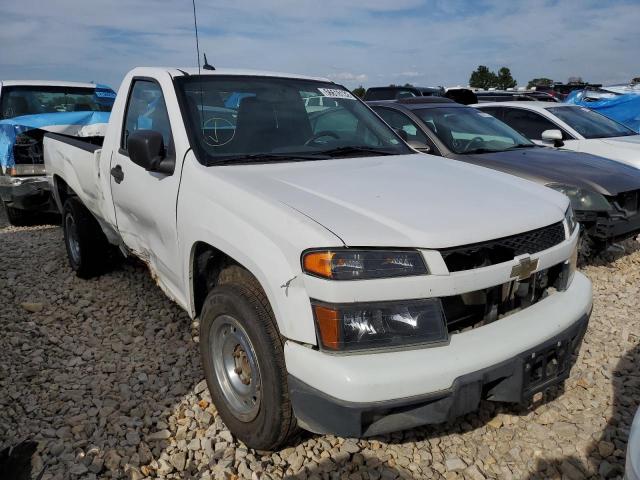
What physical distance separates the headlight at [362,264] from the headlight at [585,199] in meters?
3.27

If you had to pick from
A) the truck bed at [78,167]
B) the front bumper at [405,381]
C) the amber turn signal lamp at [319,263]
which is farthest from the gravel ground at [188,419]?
the amber turn signal lamp at [319,263]

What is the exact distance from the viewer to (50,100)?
24.3 feet

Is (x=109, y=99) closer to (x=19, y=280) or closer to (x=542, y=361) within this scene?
(x=19, y=280)

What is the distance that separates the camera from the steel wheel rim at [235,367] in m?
2.37

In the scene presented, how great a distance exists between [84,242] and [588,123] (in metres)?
6.74

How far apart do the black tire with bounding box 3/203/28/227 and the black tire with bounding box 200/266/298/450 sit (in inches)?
207

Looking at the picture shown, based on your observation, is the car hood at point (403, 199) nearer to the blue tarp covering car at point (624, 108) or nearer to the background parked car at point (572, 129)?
the background parked car at point (572, 129)

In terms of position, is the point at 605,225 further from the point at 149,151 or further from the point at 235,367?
the point at 149,151

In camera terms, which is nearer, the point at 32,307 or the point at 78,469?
the point at 78,469

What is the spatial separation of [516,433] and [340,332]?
1.36 metres

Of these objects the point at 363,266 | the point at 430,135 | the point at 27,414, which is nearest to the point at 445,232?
the point at 363,266

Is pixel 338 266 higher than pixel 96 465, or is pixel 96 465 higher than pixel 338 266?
pixel 338 266

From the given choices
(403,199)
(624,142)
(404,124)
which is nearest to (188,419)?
(403,199)

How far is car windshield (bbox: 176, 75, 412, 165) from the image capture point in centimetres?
297
